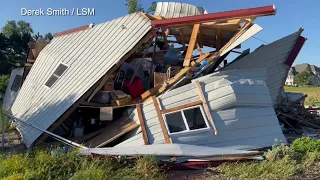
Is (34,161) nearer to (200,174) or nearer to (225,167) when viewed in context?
(200,174)

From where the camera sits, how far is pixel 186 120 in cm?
983

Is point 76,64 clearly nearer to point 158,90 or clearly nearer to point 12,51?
point 158,90

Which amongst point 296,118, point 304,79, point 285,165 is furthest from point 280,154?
point 304,79

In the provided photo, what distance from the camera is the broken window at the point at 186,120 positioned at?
387 inches

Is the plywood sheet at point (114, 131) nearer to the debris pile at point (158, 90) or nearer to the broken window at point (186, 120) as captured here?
the debris pile at point (158, 90)

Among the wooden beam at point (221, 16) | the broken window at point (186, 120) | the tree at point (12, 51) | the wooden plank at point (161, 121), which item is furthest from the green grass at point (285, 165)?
the tree at point (12, 51)

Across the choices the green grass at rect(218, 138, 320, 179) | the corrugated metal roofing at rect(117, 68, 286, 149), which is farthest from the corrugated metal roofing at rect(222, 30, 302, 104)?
the green grass at rect(218, 138, 320, 179)

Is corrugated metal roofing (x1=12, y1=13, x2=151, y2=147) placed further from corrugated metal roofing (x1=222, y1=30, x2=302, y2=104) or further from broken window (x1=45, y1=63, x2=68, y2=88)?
corrugated metal roofing (x1=222, y1=30, x2=302, y2=104)

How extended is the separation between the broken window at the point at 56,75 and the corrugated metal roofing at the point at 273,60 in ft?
21.9

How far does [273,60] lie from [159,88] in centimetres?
520

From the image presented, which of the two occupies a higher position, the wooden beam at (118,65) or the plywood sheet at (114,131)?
the wooden beam at (118,65)

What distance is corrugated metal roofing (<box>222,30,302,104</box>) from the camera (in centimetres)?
1232

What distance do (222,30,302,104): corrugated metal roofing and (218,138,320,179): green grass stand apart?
352 centimetres

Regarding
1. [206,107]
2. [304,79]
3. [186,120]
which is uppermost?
[304,79]
